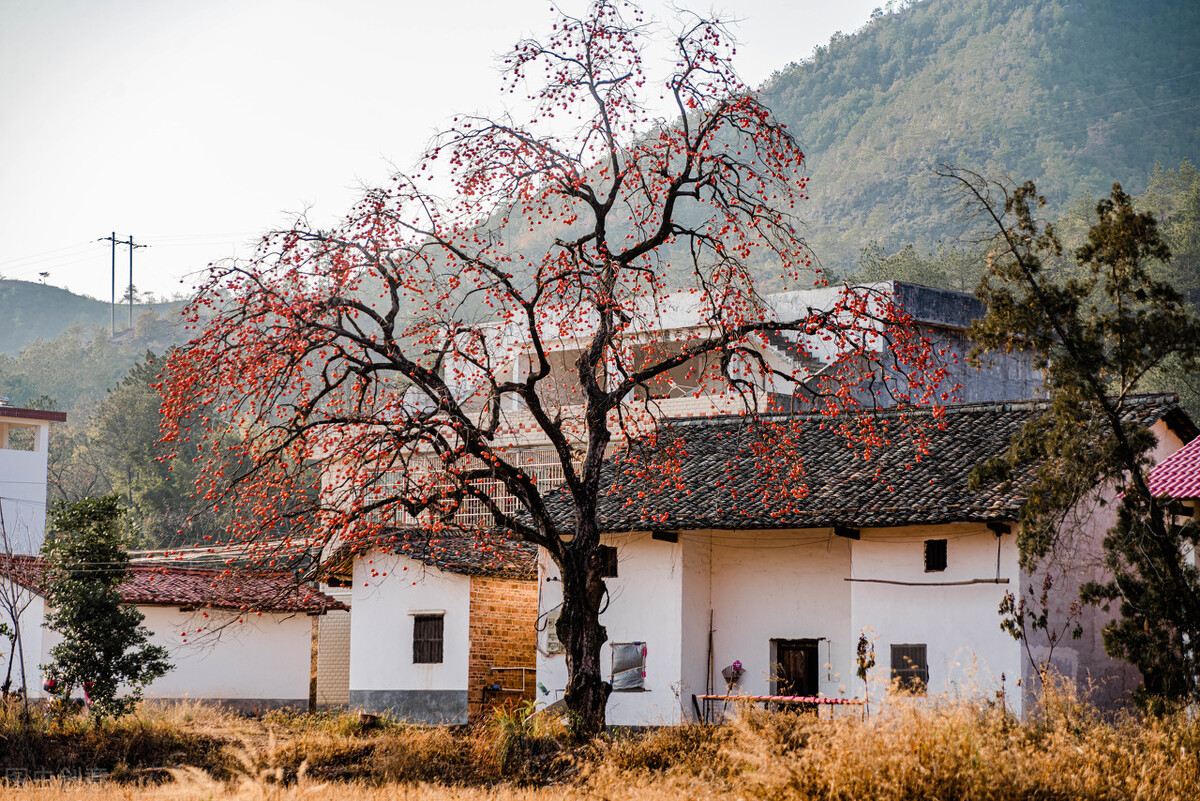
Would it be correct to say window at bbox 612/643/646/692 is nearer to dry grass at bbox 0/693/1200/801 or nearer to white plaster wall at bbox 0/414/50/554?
dry grass at bbox 0/693/1200/801

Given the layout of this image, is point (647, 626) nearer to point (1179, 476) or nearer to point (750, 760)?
point (1179, 476)

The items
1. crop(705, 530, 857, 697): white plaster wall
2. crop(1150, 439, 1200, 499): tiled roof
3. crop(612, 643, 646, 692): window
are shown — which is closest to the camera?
crop(1150, 439, 1200, 499): tiled roof

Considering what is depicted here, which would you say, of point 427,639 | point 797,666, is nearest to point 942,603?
point 797,666

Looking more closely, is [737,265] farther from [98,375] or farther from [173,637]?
[98,375]

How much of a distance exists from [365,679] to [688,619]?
713 centimetres

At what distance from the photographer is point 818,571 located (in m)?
22.7

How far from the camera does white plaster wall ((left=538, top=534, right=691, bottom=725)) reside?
2248cm

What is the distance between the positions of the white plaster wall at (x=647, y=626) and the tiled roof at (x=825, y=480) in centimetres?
79

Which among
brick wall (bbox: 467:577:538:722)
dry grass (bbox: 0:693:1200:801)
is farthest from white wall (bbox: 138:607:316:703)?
dry grass (bbox: 0:693:1200:801)

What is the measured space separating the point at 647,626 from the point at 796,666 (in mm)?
2758

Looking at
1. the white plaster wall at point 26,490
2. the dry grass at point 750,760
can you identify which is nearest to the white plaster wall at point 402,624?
the dry grass at point 750,760

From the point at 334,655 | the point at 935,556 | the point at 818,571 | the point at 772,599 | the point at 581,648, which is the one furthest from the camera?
the point at 334,655

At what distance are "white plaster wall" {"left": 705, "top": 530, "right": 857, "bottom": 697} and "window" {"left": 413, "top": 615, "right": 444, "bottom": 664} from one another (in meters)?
5.44

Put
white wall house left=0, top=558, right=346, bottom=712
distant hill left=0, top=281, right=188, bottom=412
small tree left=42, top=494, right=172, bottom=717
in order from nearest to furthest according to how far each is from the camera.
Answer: small tree left=42, top=494, right=172, bottom=717 → white wall house left=0, top=558, right=346, bottom=712 → distant hill left=0, top=281, right=188, bottom=412
